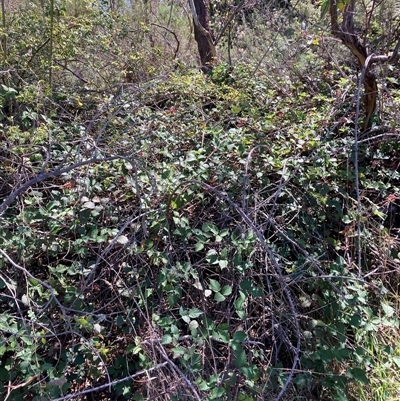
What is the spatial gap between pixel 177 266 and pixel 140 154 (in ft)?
2.27

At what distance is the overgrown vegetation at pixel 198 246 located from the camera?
5.77 ft

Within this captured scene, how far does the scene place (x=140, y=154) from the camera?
7.59ft

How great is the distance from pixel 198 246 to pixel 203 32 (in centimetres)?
285

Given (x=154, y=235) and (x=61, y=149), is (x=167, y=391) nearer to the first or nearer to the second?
(x=154, y=235)

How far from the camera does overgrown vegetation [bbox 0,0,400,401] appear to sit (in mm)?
1759

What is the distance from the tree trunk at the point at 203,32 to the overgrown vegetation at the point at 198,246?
4.67 ft

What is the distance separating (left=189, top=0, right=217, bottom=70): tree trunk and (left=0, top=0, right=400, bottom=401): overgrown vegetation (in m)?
1.42

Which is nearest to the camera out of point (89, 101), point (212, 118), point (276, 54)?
point (212, 118)

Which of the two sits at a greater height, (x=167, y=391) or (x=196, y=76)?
(x=196, y=76)

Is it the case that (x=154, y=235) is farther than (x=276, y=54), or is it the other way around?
(x=276, y=54)

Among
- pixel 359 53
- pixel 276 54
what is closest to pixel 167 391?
pixel 359 53

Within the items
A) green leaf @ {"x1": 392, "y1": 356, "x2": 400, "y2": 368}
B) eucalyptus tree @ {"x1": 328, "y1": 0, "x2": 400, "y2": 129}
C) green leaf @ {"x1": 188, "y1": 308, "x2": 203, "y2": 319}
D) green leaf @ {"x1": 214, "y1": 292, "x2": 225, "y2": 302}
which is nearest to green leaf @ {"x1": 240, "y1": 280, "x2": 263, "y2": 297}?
green leaf @ {"x1": 214, "y1": 292, "x2": 225, "y2": 302}

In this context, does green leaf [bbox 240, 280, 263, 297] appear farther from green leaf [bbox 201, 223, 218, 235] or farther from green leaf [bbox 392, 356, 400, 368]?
green leaf [bbox 392, 356, 400, 368]

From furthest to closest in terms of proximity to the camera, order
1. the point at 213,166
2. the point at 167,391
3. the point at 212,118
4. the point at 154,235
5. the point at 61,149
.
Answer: the point at 212,118 < the point at 61,149 < the point at 213,166 < the point at 154,235 < the point at 167,391
